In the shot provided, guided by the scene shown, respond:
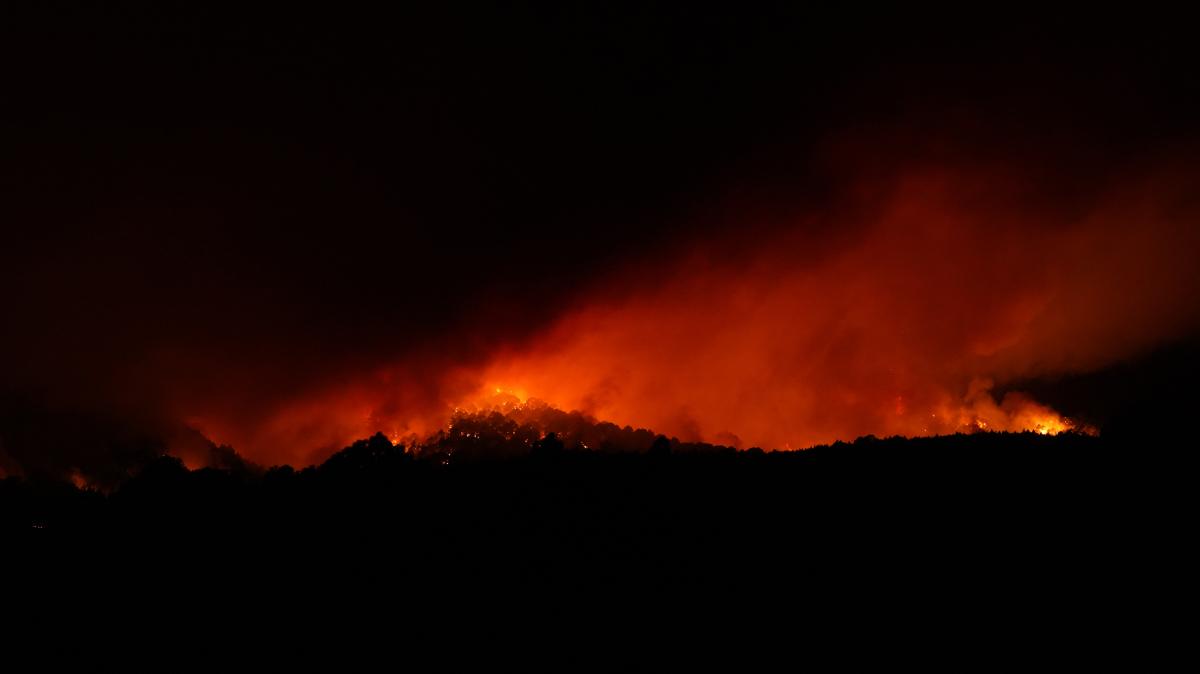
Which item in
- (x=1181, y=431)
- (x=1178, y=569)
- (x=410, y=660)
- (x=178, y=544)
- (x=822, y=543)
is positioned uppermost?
(x=1181, y=431)

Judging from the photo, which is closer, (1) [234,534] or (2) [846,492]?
(2) [846,492]

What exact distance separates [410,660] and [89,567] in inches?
1426

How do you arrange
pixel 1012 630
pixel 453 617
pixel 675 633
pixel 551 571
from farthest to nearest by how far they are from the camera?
pixel 551 571
pixel 453 617
pixel 675 633
pixel 1012 630

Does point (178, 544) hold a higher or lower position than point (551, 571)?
higher

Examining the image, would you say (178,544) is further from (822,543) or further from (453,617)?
(822,543)

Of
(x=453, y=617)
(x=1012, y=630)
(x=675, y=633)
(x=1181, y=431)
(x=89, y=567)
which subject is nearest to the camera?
(x=1012, y=630)

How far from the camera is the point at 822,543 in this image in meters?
42.9

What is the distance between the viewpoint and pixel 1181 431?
171 feet

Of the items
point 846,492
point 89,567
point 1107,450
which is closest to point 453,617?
point 846,492

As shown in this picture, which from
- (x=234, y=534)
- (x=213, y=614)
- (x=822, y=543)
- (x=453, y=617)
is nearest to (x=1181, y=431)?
(x=822, y=543)

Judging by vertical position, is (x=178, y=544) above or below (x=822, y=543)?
above

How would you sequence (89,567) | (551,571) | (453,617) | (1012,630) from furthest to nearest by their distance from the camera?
1. (89,567)
2. (551,571)
3. (453,617)
4. (1012,630)

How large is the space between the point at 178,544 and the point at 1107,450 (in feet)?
224

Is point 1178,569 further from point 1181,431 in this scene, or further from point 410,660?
point 410,660
